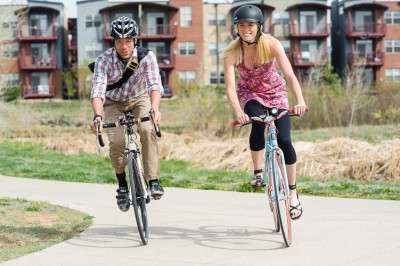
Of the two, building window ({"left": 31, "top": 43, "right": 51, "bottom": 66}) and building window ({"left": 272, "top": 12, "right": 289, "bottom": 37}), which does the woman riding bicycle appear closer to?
building window ({"left": 272, "top": 12, "right": 289, "bottom": 37})

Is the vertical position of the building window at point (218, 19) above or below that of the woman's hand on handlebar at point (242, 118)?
above

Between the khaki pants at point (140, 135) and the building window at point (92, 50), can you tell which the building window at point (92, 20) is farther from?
the khaki pants at point (140, 135)

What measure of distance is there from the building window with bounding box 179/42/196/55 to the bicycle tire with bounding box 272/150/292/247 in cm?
5807

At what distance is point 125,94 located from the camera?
7812mm

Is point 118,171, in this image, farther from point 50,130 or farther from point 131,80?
point 50,130

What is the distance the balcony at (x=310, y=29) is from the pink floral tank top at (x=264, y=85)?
191 ft

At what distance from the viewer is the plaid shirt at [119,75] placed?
295 inches

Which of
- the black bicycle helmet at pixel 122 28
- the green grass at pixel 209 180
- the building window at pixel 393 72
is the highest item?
the black bicycle helmet at pixel 122 28

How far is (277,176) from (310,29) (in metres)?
60.4

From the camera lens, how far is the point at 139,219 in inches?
282

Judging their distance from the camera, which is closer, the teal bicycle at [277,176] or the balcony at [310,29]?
the teal bicycle at [277,176]

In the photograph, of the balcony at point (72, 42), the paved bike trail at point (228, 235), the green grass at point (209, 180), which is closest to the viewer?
the paved bike trail at point (228, 235)

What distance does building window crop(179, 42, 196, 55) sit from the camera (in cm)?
6481

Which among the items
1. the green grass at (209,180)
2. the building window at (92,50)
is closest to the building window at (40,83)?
the building window at (92,50)
